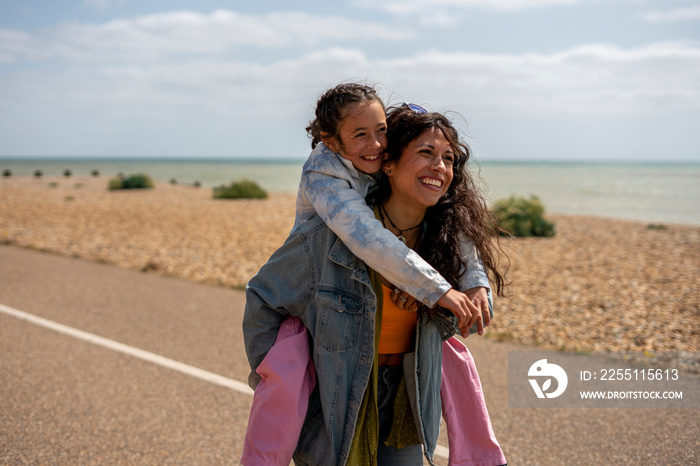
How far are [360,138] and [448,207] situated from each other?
0.52 m

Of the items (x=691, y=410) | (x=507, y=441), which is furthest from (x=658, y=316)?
(x=507, y=441)

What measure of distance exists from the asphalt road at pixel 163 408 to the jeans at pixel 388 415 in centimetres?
170

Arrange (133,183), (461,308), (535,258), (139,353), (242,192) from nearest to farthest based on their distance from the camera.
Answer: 1. (461,308)
2. (139,353)
3. (535,258)
4. (242,192)
5. (133,183)

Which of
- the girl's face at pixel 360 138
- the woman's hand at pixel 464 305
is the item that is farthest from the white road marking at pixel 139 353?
the girl's face at pixel 360 138

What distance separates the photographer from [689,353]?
593 cm

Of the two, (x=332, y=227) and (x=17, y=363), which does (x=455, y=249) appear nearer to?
(x=332, y=227)

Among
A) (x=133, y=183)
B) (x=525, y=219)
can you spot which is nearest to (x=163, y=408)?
(x=525, y=219)

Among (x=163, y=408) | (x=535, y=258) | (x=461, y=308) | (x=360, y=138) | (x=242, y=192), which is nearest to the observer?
(x=461, y=308)

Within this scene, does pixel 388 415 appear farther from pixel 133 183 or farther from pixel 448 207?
pixel 133 183

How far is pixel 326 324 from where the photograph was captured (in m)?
2.31

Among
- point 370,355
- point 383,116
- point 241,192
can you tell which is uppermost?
point 383,116

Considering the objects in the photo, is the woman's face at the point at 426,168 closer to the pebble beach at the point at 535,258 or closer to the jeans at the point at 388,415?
the jeans at the point at 388,415

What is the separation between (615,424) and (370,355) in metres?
3.06

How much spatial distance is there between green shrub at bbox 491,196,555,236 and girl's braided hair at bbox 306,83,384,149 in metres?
12.3
